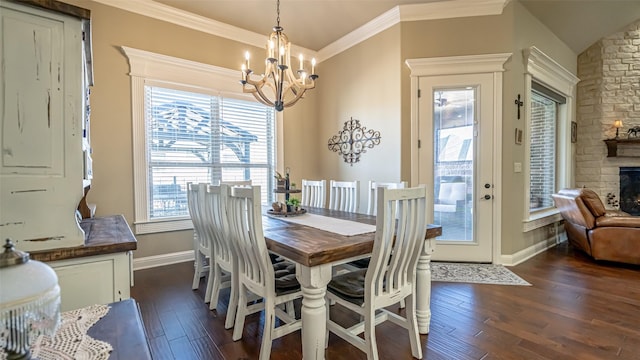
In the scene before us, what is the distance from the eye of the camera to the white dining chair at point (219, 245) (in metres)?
2.09

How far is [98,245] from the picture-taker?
130cm

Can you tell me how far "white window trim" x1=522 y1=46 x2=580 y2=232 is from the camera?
3.73 m

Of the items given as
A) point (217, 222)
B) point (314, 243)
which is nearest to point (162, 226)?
point (217, 222)

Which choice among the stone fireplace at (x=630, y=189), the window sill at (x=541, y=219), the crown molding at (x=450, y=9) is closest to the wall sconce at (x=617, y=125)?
the stone fireplace at (x=630, y=189)

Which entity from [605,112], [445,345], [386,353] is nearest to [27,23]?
[386,353]

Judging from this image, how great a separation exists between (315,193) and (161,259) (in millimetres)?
1951

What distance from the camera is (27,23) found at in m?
1.12

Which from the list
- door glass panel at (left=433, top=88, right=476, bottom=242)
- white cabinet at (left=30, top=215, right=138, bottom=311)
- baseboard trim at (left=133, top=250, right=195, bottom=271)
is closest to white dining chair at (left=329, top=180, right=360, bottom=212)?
door glass panel at (left=433, top=88, right=476, bottom=242)

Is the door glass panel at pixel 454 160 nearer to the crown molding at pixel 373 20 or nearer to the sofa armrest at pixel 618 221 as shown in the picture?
the crown molding at pixel 373 20

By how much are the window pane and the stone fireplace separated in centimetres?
146

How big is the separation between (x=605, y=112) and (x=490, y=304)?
4.88 meters

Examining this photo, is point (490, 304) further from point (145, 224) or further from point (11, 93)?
point (145, 224)

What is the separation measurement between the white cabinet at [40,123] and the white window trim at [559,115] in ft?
14.0

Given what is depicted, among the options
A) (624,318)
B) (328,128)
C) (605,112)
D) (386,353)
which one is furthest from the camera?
(605,112)
